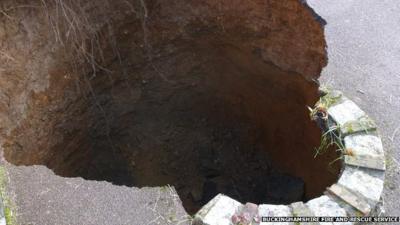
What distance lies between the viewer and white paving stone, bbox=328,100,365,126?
3.44 metres

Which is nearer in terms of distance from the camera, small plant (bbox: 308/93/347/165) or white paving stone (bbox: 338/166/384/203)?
white paving stone (bbox: 338/166/384/203)

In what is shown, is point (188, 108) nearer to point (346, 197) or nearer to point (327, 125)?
point (327, 125)

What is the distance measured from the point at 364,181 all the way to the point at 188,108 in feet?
10.5

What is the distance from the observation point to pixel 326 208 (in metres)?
2.93

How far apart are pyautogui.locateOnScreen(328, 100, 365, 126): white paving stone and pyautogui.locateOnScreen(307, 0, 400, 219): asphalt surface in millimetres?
209

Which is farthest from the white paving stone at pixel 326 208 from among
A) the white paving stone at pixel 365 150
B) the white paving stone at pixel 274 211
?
the white paving stone at pixel 365 150

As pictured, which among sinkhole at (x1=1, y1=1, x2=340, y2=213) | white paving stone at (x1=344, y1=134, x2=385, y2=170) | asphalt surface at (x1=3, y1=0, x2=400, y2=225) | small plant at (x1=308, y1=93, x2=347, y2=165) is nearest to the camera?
asphalt surface at (x1=3, y1=0, x2=400, y2=225)

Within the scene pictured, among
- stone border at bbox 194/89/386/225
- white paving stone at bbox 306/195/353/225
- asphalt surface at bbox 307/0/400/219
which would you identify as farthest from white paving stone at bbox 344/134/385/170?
white paving stone at bbox 306/195/353/225

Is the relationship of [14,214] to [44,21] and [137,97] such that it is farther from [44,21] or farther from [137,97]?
[137,97]

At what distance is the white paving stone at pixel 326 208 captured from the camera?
9.50ft

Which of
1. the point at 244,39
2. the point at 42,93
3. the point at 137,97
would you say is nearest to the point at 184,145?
the point at 137,97

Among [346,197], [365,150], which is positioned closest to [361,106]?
[365,150]

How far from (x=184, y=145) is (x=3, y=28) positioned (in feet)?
9.53

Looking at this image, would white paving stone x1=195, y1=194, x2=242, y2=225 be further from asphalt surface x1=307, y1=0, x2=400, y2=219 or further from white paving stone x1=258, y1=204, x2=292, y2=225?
asphalt surface x1=307, y1=0, x2=400, y2=219
